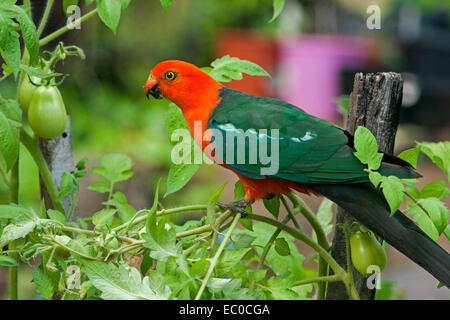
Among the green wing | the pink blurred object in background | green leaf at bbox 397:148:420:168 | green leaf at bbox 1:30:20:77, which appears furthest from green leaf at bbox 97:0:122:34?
the pink blurred object in background

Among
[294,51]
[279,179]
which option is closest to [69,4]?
[279,179]

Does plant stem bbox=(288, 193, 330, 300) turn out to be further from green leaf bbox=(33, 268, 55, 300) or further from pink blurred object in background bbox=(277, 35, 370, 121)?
pink blurred object in background bbox=(277, 35, 370, 121)

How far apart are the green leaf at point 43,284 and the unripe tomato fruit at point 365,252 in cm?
40

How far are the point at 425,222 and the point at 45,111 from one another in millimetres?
551

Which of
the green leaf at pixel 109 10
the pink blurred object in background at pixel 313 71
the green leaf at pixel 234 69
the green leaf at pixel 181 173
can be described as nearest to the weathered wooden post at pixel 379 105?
the green leaf at pixel 234 69

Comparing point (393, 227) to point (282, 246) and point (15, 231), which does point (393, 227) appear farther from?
point (15, 231)

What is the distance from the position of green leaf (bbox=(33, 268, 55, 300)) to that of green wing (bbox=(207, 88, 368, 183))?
30 cm

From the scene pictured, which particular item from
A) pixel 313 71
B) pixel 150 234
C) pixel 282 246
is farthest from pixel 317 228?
pixel 313 71

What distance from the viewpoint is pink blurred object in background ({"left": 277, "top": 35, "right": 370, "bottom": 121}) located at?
365cm

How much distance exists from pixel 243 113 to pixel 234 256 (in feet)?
0.93

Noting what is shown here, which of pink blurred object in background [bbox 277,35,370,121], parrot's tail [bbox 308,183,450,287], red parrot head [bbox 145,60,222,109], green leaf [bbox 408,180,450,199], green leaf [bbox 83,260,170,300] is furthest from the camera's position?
pink blurred object in background [bbox 277,35,370,121]

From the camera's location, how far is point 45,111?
81 centimetres

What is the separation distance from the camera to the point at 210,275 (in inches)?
23.8
